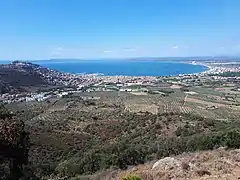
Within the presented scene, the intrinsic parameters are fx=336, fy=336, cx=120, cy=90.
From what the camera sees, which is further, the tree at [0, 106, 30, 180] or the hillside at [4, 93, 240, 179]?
the hillside at [4, 93, 240, 179]

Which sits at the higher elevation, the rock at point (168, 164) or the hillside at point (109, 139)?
the rock at point (168, 164)

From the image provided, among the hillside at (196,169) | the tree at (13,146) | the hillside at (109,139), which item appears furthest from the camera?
the hillside at (109,139)

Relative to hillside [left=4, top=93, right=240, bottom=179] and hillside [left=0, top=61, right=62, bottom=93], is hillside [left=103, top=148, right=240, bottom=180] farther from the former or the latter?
hillside [left=0, top=61, right=62, bottom=93]

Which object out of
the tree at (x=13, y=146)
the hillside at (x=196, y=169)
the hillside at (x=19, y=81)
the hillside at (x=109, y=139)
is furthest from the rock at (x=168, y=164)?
the hillside at (x=19, y=81)

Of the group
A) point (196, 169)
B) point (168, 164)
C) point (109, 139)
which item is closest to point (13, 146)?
point (168, 164)

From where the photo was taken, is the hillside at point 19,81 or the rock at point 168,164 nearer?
the rock at point 168,164

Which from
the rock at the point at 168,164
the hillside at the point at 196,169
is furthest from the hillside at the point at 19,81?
the hillside at the point at 196,169

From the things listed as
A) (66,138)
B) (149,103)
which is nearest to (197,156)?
(66,138)

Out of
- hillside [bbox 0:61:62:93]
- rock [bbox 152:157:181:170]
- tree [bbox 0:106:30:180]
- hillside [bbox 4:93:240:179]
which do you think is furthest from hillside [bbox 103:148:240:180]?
hillside [bbox 0:61:62:93]

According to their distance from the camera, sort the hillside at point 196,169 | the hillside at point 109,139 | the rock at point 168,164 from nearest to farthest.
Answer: the hillside at point 196,169 < the rock at point 168,164 < the hillside at point 109,139

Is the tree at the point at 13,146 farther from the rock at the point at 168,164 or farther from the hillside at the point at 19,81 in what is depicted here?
the hillside at the point at 19,81

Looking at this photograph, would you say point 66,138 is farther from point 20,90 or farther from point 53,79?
point 53,79
